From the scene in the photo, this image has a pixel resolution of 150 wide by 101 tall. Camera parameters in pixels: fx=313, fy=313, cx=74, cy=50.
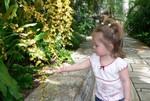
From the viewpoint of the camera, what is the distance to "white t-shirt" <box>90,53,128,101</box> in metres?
2.25

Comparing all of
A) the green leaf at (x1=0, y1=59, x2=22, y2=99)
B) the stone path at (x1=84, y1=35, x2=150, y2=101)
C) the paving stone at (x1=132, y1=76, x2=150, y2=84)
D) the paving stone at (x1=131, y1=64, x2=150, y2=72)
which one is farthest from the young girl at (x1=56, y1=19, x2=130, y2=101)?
the paving stone at (x1=131, y1=64, x2=150, y2=72)

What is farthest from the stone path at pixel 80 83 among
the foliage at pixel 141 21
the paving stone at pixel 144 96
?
the foliage at pixel 141 21

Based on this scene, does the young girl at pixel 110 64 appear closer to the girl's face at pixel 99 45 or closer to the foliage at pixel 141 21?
the girl's face at pixel 99 45

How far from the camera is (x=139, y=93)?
4.16 meters

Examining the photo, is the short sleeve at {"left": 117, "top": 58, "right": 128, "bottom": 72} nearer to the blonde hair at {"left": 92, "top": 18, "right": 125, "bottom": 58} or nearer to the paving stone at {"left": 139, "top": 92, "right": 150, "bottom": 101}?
the blonde hair at {"left": 92, "top": 18, "right": 125, "bottom": 58}

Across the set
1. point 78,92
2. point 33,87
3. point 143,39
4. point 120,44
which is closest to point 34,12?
point 33,87

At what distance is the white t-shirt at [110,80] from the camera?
7.39 ft

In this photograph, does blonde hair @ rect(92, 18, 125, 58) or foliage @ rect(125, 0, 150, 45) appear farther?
foliage @ rect(125, 0, 150, 45)

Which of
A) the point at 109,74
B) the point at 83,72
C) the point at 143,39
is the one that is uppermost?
the point at 109,74

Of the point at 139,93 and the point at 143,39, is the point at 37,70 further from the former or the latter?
the point at 143,39

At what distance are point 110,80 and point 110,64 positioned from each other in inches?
4.6

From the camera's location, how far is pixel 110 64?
2.28 meters

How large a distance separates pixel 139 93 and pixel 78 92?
5.05 ft

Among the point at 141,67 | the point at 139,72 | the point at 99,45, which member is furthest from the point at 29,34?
the point at 141,67
